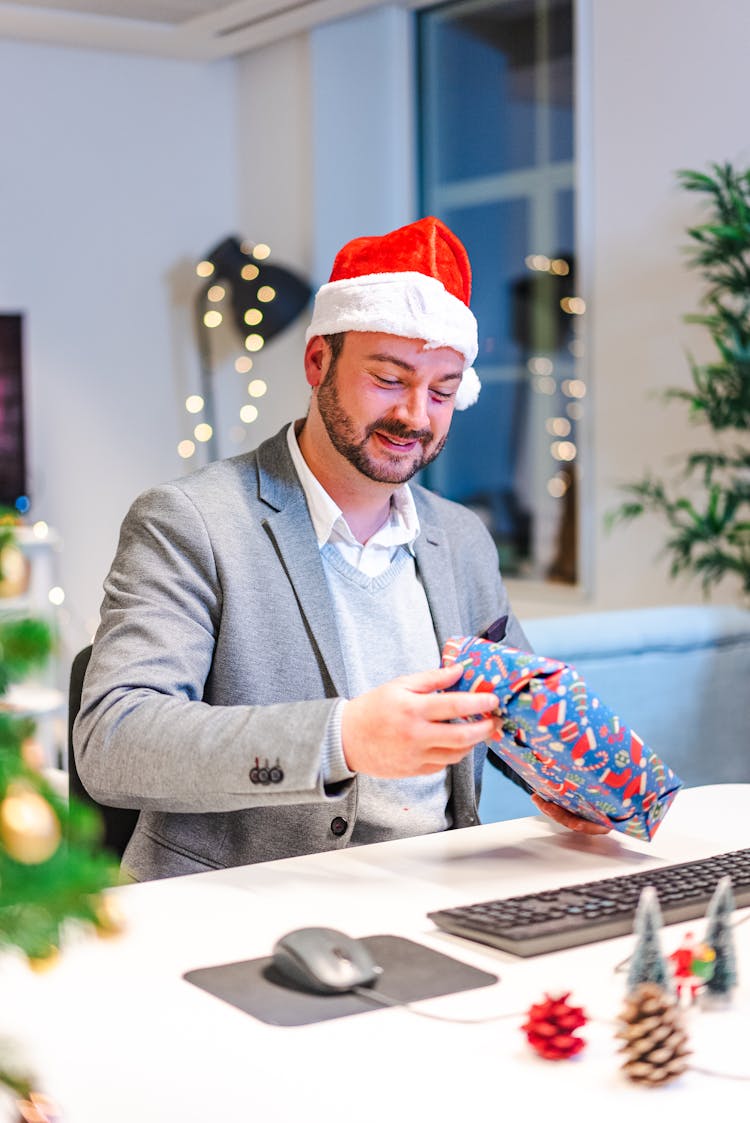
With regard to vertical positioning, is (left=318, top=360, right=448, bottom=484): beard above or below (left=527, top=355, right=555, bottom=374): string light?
below

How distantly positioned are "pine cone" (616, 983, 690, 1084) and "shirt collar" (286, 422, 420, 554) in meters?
1.02

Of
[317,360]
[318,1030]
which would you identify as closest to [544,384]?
[317,360]

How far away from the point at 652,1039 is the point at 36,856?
23.0 inches

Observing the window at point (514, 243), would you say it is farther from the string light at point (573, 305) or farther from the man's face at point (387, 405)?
the man's face at point (387, 405)

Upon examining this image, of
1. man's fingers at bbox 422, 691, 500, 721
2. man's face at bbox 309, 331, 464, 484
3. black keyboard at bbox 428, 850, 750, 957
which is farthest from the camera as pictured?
man's face at bbox 309, 331, 464, 484

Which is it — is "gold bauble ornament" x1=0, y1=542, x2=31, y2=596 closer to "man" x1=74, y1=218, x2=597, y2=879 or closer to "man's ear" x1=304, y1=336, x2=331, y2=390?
"man" x1=74, y1=218, x2=597, y2=879

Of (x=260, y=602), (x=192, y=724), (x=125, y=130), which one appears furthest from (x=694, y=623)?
(x=125, y=130)

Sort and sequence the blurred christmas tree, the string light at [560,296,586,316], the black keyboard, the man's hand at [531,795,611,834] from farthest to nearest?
the string light at [560,296,586,316] → the man's hand at [531,795,611,834] → the black keyboard → the blurred christmas tree

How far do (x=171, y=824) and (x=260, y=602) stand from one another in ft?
0.96

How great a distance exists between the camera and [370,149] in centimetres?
572

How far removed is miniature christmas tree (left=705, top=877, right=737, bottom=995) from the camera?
3.57 feet

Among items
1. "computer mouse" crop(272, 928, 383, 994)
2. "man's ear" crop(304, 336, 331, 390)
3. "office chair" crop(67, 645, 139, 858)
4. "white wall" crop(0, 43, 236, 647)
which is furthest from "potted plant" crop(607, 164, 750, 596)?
"computer mouse" crop(272, 928, 383, 994)

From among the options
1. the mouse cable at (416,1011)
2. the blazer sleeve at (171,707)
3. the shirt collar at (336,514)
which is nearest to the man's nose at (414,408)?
the shirt collar at (336,514)

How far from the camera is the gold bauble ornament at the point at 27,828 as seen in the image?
1.58 feet
